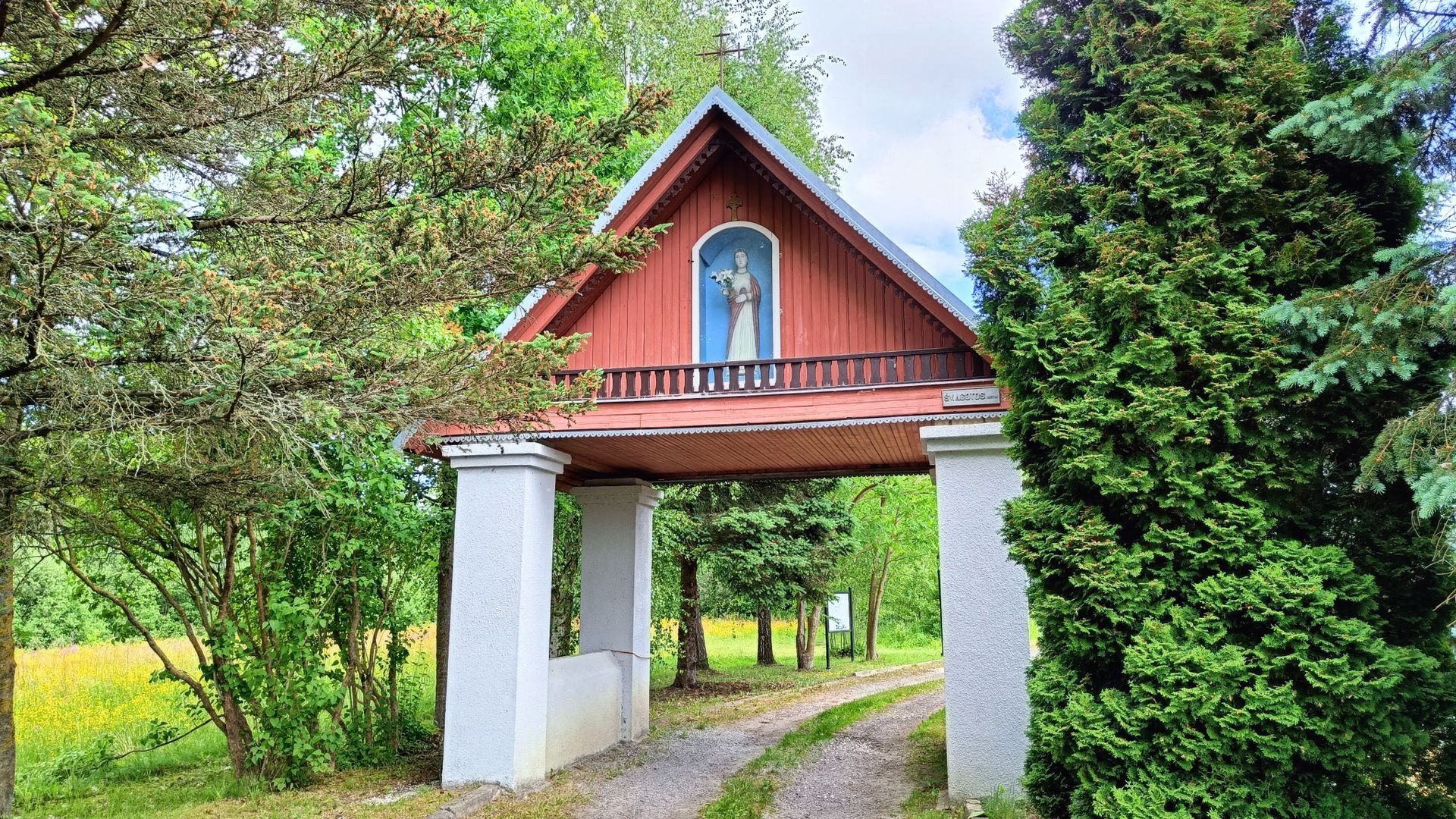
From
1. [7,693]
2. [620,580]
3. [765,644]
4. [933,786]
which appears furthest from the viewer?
[765,644]

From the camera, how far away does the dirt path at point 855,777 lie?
7.82 meters

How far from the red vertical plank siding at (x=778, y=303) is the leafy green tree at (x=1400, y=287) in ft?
11.2

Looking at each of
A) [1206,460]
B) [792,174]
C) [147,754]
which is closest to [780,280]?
[792,174]

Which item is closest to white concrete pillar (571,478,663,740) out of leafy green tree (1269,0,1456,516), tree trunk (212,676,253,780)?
tree trunk (212,676,253,780)

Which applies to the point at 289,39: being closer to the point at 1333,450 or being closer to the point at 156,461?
the point at 156,461

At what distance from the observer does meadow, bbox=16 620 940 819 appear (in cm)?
774

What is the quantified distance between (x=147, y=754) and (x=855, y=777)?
776cm

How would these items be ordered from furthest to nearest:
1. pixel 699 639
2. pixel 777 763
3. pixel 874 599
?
pixel 874 599 < pixel 699 639 < pixel 777 763

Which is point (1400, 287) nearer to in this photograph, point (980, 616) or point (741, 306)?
point (980, 616)

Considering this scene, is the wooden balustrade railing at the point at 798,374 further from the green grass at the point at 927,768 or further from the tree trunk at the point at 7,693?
the tree trunk at the point at 7,693

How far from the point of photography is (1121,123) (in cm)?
582

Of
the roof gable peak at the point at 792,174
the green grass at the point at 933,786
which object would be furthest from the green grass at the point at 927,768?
the roof gable peak at the point at 792,174

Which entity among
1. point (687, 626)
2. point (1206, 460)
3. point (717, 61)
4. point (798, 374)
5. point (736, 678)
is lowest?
point (736, 678)

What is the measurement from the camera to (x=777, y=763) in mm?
9656
